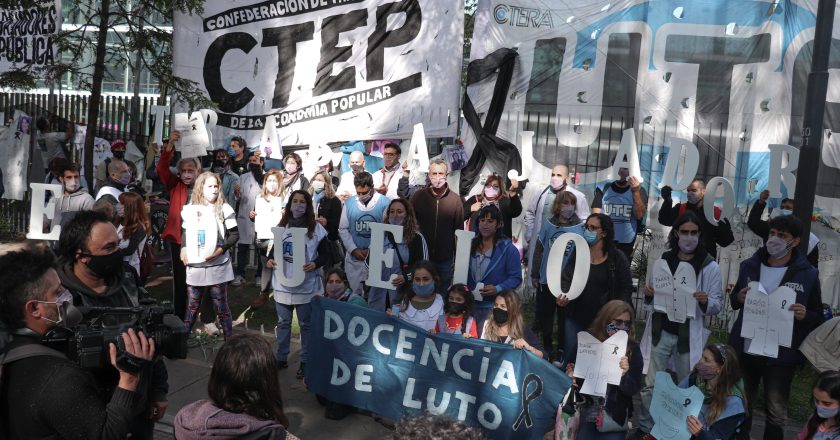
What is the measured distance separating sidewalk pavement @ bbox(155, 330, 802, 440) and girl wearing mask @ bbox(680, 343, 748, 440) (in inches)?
54.6

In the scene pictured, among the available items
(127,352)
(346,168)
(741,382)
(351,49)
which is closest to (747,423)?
(741,382)

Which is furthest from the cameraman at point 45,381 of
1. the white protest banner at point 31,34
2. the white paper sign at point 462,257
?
the white protest banner at point 31,34

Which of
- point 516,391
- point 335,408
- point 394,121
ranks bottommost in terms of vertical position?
point 335,408

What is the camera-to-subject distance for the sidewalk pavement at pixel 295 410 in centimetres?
634

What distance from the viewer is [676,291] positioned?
6.48 meters

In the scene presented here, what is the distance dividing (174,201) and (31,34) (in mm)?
6002

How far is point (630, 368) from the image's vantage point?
5.67 metres

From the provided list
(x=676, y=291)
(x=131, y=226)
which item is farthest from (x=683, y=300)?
(x=131, y=226)

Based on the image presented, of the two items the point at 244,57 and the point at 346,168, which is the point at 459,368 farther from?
the point at 244,57

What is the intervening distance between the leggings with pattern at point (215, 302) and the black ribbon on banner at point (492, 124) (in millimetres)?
4656

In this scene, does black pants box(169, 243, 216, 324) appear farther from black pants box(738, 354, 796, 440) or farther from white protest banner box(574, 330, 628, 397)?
black pants box(738, 354, 796, 440)

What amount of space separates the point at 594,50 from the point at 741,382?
A: 6726 mm

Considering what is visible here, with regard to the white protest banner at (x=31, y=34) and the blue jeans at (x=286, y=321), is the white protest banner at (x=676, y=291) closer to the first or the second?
the blue jeans at (x=286, y=321)

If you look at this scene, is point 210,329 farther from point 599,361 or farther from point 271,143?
point 599,361
